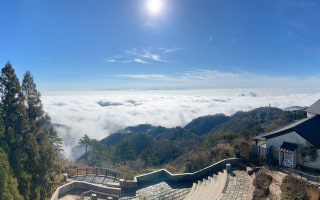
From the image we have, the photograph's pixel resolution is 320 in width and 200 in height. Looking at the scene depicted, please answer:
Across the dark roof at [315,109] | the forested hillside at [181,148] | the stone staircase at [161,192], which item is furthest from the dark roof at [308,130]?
the stone staircase at [161,192]

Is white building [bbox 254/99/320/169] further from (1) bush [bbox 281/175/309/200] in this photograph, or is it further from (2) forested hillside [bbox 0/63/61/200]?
(2) forested hillside [bbox 0/63/61/200]

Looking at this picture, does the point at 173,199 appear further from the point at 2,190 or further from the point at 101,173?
the point at 101,173

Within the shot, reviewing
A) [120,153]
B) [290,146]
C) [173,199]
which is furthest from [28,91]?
[120,153]

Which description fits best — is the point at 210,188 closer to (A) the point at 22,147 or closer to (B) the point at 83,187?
(B) the point at 83,187

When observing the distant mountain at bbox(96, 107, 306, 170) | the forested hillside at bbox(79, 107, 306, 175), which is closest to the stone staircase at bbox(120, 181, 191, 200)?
the forested hillside at bbox(79, 107, 306, 175)

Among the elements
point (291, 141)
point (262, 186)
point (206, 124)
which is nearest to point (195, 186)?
point (262, 186)

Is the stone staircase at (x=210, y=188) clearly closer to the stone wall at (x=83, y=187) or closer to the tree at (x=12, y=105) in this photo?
the stone wall at (x=83, y=187)
